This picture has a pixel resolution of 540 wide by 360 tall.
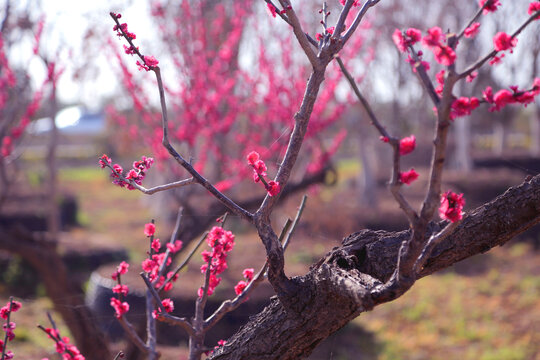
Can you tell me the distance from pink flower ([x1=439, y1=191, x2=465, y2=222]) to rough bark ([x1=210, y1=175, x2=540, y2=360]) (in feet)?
1.25

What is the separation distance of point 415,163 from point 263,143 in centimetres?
961

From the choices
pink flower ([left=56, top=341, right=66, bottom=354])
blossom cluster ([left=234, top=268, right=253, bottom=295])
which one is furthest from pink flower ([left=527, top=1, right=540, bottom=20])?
pink flower ([left=56, top=341, right=66, bottom=354])

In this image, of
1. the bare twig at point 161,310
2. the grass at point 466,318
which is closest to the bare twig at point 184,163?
the bare twig at point 161,310

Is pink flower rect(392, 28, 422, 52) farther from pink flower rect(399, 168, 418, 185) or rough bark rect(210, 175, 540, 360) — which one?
rough bark rect(210, 175, 540, 360)

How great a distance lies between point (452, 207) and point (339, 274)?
0.42 m

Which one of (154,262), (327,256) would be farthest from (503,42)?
(154,262)

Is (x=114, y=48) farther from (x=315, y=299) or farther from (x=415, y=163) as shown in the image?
(x=415, y=163)

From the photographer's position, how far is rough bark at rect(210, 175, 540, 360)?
1.51m

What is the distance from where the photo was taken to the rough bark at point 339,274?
1509mm

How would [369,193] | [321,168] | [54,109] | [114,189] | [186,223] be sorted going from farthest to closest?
[114,189], [369,193], [54,109], [321,168], [186,223]

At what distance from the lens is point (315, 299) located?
1.54 meters

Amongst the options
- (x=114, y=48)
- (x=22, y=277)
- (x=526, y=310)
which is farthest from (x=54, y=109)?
(x=526, y=310)

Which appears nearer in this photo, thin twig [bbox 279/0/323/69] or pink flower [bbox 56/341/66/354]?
thin twig [bbox 279/0/323/69]

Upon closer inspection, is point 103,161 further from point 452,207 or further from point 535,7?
point 535,7
